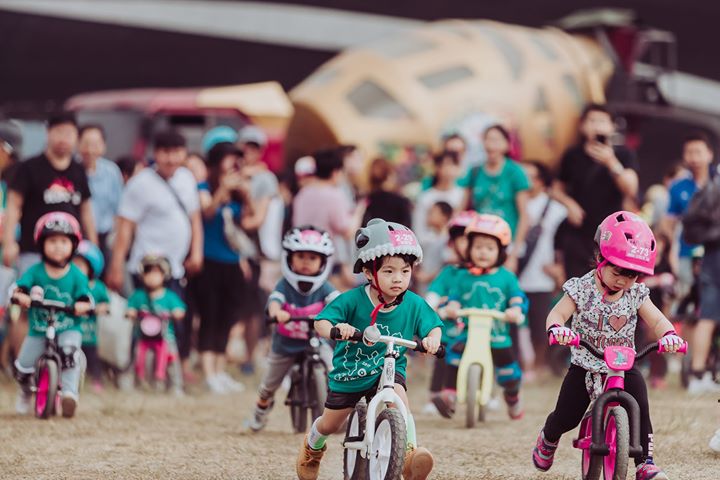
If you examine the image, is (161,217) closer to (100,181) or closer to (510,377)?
(100,181)

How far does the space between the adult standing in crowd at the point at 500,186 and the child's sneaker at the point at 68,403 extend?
3.88 m

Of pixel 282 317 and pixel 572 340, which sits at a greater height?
pixel 282 317

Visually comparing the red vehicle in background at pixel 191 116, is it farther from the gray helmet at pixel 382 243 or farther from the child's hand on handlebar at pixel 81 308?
the gray helmet at pixel 382 243

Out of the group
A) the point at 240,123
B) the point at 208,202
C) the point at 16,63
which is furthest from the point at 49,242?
the point at 16,63

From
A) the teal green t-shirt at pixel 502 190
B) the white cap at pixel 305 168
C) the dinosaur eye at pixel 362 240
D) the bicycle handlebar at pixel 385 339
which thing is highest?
the white cap at pixel 305 168

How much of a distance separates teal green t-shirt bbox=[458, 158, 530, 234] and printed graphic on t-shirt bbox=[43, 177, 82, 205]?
323 cm

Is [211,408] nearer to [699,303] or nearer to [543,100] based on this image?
[699,303]

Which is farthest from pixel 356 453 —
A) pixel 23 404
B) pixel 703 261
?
pixel 703 261

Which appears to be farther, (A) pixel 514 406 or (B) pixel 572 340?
(A) pixel 514 406

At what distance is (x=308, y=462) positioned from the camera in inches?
294

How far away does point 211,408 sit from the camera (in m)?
11.2

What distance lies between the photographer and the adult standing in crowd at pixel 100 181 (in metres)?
13.0

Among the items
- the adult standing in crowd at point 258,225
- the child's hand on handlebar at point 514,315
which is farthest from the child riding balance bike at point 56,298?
the adult standing in crowd at point 258,225

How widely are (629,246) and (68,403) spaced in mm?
4555
